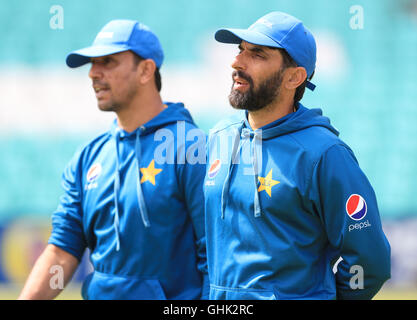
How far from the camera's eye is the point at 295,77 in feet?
8.30

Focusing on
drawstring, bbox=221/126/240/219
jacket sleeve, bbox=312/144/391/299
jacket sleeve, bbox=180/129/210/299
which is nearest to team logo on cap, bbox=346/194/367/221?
jacket sleeve, bbox=312/144/391/299

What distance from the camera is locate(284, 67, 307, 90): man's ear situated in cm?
251

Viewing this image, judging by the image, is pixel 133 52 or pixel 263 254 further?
pixel 133 52

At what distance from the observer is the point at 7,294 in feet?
20.4

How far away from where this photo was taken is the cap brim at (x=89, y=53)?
117 inches

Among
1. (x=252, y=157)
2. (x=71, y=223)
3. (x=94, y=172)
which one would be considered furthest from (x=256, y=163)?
(x=71, y=223)

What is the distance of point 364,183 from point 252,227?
15.6 inches

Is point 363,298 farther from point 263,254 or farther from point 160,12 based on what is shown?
point 160,12

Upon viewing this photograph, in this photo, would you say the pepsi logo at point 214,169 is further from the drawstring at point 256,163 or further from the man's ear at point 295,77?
the man's ear at point 295,77

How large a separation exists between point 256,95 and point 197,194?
1.80 feet

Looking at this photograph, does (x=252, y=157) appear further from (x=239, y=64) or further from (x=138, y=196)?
(x=138, y=196)

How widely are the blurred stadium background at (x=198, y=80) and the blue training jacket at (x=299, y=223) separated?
458 cm
